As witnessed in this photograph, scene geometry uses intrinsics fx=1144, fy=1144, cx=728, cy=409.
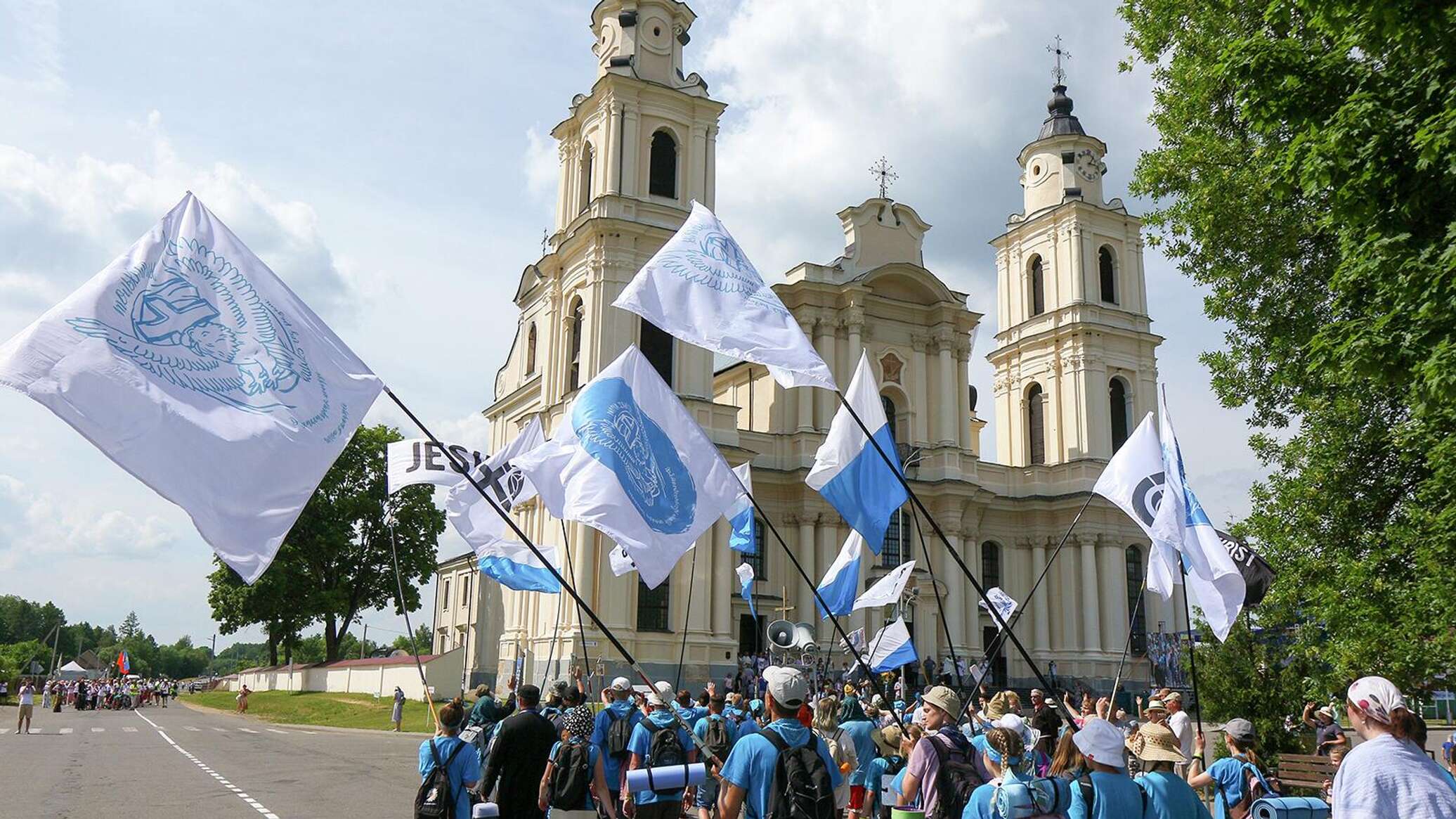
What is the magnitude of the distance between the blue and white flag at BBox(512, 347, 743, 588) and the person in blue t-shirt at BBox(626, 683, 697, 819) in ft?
3.90

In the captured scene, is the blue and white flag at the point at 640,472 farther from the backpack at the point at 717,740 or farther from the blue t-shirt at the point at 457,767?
the blue t-shirt at the point at 457,767

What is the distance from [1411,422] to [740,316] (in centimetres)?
1053

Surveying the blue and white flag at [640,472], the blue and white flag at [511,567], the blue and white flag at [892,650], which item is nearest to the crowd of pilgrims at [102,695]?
the blue and white flag at [511,567]

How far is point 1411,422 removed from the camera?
15.2 metres

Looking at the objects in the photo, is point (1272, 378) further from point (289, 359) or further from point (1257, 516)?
point (289, 359)

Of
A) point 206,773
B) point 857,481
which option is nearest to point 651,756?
point 857,481

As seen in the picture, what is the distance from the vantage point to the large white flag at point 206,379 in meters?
6.32

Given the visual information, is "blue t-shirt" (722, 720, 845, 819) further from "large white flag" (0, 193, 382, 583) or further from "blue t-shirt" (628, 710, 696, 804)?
"blue t-shirt" (628, 710, 696, 804)

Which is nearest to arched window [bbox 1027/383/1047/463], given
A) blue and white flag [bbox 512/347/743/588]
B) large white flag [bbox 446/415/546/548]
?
large white flag [bbox 446/415/546/548]

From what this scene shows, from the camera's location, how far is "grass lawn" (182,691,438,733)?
3412cm

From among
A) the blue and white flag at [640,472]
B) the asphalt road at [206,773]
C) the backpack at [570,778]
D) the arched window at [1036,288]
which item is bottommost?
the asphalt road at [206,773]

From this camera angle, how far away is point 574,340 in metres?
39.1

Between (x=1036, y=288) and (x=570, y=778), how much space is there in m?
43.3

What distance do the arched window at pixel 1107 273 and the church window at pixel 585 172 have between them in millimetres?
21464
